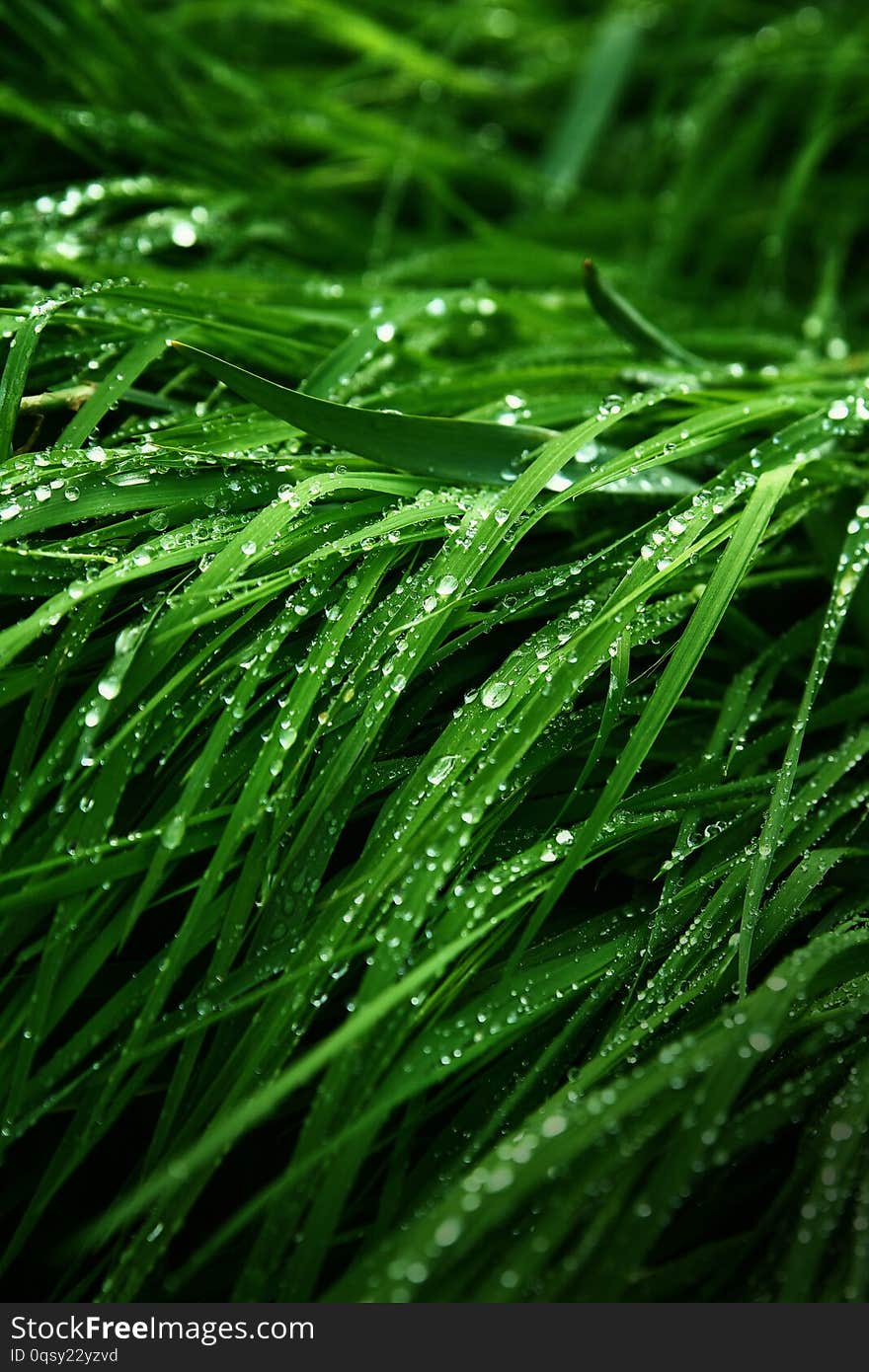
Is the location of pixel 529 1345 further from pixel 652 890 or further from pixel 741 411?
pixel 741 411

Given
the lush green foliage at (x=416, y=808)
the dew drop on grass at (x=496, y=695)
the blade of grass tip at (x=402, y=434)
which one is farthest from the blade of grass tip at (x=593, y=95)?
the dew drop on grass at (x=496, y=695)

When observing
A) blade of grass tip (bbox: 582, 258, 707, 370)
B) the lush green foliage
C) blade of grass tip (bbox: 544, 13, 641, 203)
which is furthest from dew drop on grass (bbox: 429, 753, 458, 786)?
blade of grass tip (bbox: 544, 13, 641, 203)

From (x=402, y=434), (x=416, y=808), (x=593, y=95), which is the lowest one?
(x=416, y=808)

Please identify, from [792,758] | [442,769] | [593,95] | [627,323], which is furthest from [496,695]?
[593,95]

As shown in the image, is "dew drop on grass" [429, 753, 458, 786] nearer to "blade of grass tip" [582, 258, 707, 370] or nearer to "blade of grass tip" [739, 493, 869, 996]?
"blade of grass tip" [739, 493, 869, 996]

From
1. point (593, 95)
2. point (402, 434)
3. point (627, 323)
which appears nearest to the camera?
point (402, 434)

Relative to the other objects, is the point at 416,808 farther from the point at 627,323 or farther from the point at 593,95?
the point at 593,95
